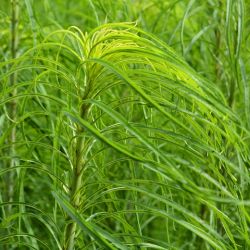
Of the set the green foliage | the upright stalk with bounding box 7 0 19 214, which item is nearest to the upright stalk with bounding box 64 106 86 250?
the green foliage

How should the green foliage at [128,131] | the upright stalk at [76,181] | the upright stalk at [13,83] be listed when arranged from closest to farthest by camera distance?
the green foliage at [128,131] < the upright stalk at [76,181] < the upright stalk at [13,83]

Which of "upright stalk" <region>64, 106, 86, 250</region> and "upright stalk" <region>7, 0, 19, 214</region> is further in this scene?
"upright stalk" <region>7, 0, 19, 214</region>

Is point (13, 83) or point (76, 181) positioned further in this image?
point (13, 83)

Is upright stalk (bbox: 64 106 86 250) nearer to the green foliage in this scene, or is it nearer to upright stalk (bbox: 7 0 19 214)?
the green foliage

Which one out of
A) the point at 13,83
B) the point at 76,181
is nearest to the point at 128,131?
the point at 76,181

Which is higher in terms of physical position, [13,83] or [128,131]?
[13,83]

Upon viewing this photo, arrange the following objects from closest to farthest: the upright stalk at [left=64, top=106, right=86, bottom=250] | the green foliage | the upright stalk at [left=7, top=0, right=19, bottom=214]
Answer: the green foliage → the upright stalk at [left=64, top=106, right=86, bottom=250] → the upright stalk at [left=7, top=0, right=19, bottom=214]

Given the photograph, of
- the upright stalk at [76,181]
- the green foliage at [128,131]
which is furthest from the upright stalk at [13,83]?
the upright stalk at [76,181]

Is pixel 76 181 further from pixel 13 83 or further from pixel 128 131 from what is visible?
pixel 13 83

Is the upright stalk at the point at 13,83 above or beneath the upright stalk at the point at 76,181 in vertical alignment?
above

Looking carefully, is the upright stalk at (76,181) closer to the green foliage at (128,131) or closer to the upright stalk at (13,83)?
the green foliage at (128,131)

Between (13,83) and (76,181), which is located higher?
(13,83)

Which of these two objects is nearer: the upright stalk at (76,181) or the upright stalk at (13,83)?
the upright stalk at (76,181)

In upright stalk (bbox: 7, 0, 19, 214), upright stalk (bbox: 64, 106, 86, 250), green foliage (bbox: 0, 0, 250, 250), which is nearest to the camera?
green foliage (bbox: 0, 0, 250, 250)
